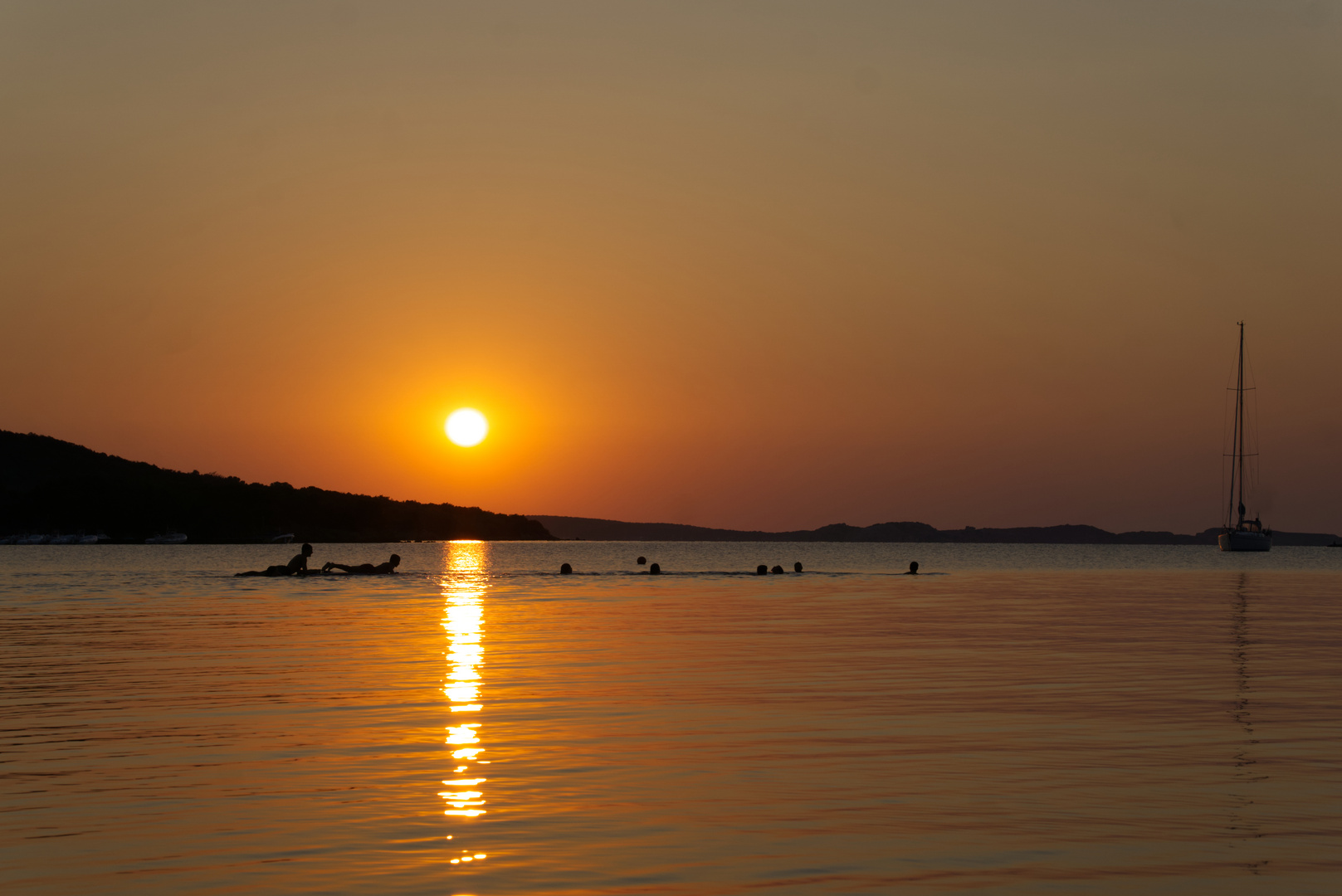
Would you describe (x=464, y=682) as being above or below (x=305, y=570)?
above

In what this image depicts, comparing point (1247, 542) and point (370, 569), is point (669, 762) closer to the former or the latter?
point (370, 569)

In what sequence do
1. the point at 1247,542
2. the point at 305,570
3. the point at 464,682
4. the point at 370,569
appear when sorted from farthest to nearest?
the point at 1247,542
the point at 370,569
the point at 305,570
the point at 464,682

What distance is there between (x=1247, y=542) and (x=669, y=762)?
610ft

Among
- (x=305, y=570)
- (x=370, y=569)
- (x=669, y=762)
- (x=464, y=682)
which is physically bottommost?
(x=305, y=570)

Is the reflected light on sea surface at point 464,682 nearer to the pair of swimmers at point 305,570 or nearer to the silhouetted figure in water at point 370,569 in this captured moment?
the pair of swimmers at point 305,570

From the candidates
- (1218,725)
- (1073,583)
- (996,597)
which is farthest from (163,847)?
(1073,583)

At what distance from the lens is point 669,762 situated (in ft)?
59.0

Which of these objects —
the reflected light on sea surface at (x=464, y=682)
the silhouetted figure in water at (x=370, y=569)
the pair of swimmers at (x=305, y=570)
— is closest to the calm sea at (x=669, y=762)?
the reflected light on sea surface at (x=464, y=682)

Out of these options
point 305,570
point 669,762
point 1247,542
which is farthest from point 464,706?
point 1247,542

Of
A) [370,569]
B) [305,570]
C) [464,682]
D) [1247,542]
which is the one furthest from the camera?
[1247,542]

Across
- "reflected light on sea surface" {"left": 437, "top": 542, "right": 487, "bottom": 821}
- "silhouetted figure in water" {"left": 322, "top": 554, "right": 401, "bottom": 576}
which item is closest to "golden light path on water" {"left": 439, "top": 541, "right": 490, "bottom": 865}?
"reflected light on sea surface" {"left": 437, "top": 542, "right": 487, "bottom": 821}

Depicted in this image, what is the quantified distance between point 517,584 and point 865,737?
69.6 metres

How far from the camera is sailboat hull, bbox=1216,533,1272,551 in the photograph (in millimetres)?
183500

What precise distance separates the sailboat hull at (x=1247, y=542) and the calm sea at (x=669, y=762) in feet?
506
